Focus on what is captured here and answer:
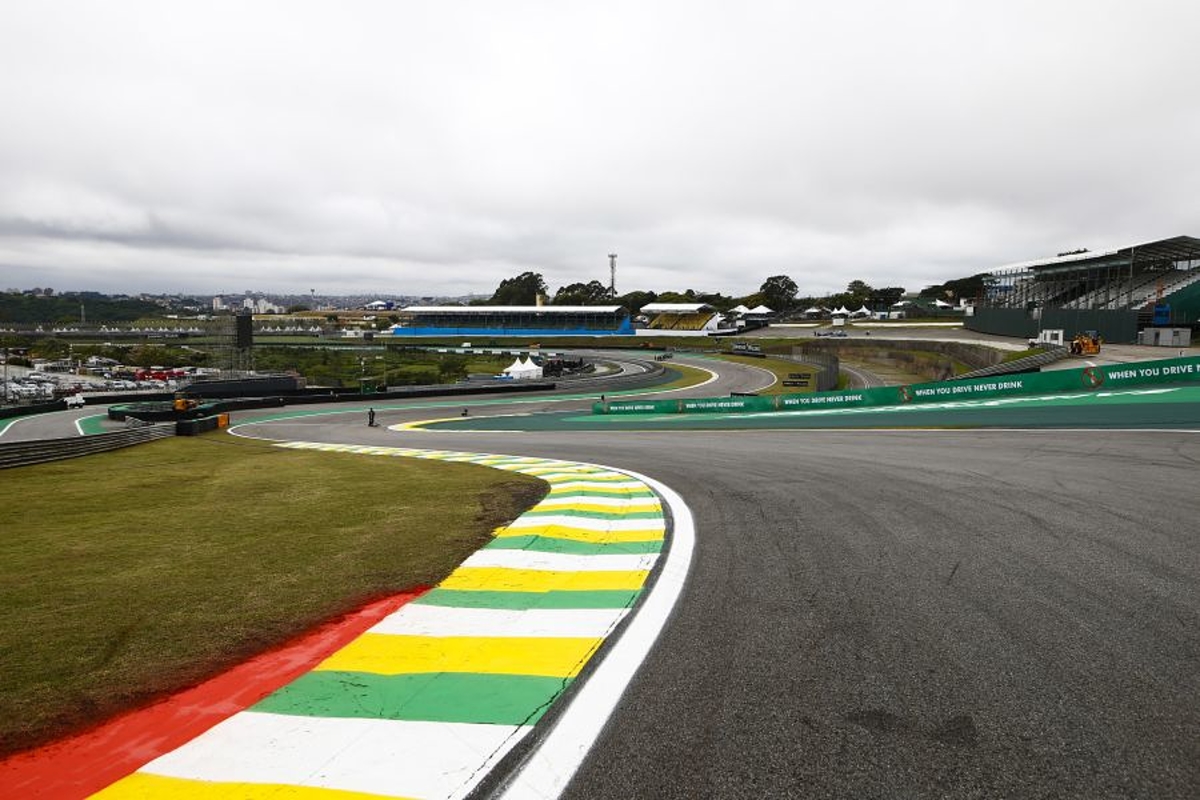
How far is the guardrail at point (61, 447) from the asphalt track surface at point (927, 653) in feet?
66.4

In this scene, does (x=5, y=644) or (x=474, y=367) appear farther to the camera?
(x=474, y=367)

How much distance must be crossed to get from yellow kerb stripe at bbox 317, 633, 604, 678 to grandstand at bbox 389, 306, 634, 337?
111m

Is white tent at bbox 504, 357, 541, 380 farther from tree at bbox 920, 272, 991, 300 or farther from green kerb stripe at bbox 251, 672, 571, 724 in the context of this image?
tree at bbox 920, 272, 991, 300

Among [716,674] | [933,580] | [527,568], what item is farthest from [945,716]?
[527,568]

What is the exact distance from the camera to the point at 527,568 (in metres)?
5.95

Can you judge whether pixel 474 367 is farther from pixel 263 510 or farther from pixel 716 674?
pixel 716 674

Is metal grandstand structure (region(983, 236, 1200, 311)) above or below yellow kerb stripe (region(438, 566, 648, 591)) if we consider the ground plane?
above

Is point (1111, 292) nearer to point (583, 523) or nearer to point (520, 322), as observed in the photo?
point (583, 523)

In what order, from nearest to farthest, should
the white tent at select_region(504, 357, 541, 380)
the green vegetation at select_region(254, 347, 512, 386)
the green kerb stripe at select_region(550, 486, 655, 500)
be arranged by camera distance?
the green kerb stripe at select_region(550, 486, 655, 500) → the white tent at select_region(504, 357, 541, 380) → the green vegetation at select_region(254, 347, 512, 386)

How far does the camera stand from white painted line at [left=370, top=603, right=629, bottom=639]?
177 inches

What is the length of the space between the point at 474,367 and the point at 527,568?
75.1m

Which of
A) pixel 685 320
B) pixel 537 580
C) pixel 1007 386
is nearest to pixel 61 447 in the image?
pixel 537 580

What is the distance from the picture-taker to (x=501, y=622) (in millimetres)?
4703

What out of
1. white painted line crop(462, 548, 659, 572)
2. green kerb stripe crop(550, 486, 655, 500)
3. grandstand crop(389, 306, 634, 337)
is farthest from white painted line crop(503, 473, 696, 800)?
grandstand crop(389, 306, 634, 337)
